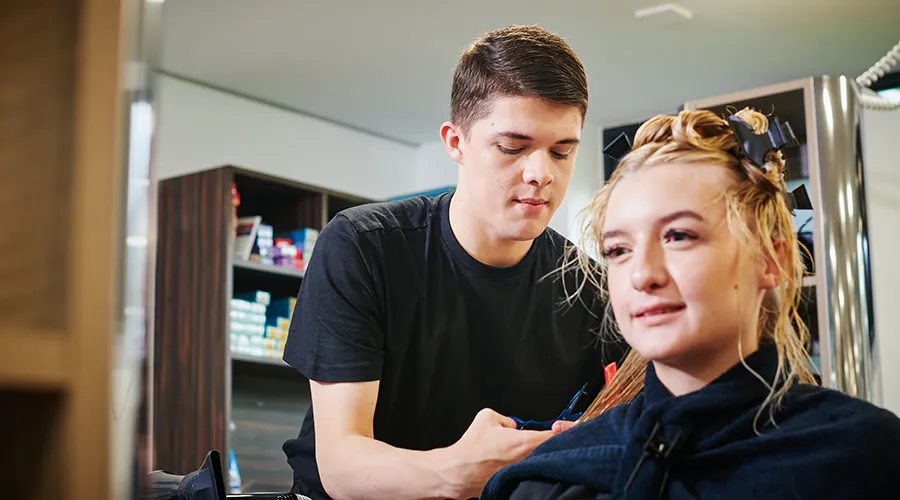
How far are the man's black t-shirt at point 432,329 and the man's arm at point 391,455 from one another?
0.19 ft

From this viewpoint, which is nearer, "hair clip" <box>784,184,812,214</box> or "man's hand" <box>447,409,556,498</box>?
"hair clip" <box>784,184,812,214</box>

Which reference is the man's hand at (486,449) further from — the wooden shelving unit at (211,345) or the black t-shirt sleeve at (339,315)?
the wooden shelving unit at (211,345)

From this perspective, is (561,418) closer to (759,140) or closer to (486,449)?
(486,449)

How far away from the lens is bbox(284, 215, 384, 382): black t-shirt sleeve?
1621 millimetres

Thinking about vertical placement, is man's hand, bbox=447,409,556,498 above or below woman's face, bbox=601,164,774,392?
below

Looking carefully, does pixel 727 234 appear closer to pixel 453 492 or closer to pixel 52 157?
pixel 453 492

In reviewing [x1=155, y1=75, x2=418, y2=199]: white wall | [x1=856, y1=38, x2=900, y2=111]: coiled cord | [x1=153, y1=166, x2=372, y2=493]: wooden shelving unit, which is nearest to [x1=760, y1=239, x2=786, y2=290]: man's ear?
[x1=856, y1=38, x2=900, y2=111]: coiled cord

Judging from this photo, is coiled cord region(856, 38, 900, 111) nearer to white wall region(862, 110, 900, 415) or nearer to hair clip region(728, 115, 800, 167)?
white wall region(862, 110, 900, 415)

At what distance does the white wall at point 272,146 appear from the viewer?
4.95 m

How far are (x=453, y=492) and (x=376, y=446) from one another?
15 centimetres

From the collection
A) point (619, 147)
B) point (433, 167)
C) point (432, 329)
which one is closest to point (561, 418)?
point (432, 329)

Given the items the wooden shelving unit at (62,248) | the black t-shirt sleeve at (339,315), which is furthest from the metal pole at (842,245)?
the wooden shelving unit at (62,248)

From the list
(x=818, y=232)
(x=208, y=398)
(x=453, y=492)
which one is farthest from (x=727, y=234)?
(x=208, y=398)

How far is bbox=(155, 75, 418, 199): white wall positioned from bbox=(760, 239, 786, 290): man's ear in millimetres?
3934
